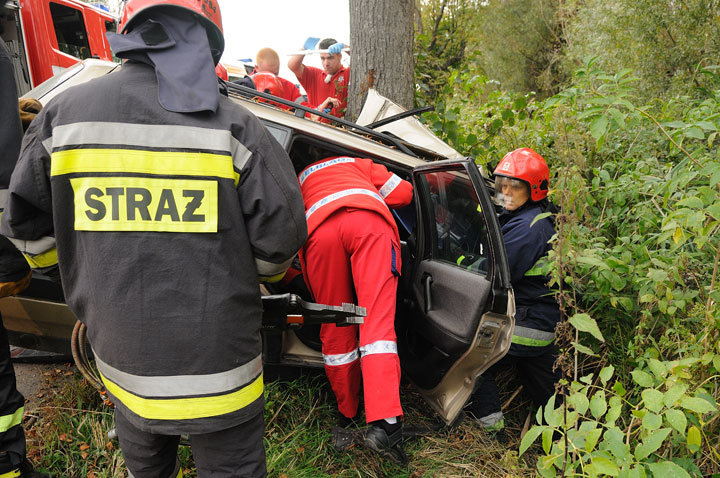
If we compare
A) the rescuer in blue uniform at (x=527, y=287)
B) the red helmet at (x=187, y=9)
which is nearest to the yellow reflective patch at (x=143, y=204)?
the red helmet at (x=187, y=9)

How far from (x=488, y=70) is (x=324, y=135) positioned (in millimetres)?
13020

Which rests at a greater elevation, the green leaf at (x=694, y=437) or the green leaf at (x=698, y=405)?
the green leaf at (x=698, y=405)

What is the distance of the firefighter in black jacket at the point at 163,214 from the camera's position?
1.37m

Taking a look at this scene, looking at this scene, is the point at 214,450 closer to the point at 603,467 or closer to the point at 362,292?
the point at 362,292

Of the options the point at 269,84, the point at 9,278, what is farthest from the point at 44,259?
the point at 269,84

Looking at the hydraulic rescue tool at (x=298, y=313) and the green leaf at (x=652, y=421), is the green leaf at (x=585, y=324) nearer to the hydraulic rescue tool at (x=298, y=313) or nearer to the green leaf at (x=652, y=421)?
the green leaf at (x=652, y=421)

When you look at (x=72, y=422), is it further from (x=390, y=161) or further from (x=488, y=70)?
(x=488, y=70)

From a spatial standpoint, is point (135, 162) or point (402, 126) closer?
point (135, 162)

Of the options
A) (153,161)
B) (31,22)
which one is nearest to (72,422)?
(153,161)

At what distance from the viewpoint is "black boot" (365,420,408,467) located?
2133 millimetres

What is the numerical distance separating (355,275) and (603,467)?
127cm

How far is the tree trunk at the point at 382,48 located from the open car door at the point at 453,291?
1.58 meters

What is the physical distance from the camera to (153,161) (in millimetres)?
1369

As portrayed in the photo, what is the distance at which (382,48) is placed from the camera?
153 inches
